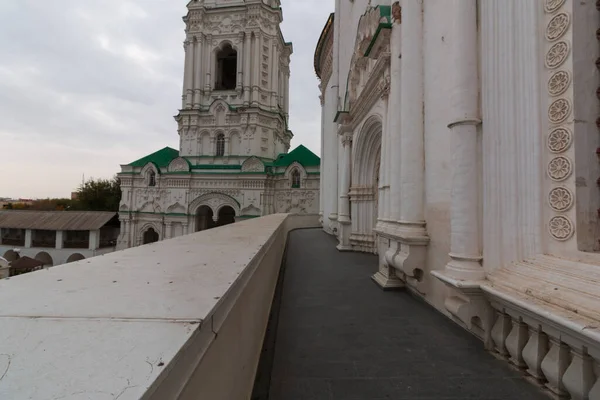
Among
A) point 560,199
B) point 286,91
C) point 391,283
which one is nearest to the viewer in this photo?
point 560,199

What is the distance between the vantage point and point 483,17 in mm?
3037

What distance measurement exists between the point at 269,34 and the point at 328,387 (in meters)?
31.9

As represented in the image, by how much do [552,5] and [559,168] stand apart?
131 cm

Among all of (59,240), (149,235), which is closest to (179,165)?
(149,235)

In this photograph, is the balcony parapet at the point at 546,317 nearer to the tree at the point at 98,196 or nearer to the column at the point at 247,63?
the column at the point at 247,63

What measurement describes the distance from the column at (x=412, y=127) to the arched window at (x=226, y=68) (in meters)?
28.2

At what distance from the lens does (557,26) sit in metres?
2.44

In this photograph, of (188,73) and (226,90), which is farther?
(226,90)

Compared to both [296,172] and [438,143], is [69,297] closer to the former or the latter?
[438,143]

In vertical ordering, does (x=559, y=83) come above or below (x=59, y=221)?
above

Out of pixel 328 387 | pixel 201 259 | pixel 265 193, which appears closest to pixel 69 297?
pixel 201 259

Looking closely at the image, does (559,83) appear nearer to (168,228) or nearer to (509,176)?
(509,176)

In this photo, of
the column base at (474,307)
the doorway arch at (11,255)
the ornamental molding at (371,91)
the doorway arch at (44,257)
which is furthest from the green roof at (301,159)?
the doorway arch at (11,255)

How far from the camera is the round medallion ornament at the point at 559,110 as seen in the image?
92.2 inches
